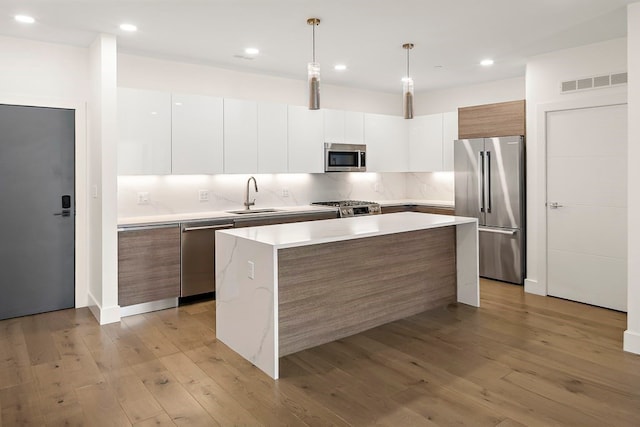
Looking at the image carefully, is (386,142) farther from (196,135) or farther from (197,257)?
(197,257)

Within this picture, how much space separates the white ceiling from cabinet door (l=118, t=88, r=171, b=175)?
1.68 ft

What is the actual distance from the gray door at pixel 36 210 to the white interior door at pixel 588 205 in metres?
5.02

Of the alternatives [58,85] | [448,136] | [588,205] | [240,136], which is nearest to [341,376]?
[240,136]

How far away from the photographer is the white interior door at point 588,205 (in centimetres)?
431

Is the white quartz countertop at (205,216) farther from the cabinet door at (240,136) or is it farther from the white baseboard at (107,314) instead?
the white baseboard at (107,314)

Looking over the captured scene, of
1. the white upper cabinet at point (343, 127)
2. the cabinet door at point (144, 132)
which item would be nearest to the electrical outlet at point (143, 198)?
the cabinet door at point (144, 132)

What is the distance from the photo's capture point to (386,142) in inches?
261

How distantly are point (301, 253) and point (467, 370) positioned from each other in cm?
139

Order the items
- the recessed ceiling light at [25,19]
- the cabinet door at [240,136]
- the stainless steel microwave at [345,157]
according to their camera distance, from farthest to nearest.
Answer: the stainless steel microwave at [345,157] < the cabinet door at [240,136] < the recessed ceiling light at [25,19]

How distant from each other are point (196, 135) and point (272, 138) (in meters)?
0.97

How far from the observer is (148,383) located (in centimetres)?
286

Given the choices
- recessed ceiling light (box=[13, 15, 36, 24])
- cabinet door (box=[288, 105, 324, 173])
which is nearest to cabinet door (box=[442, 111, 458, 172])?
cabinet door (box=[288, 105, 324, 173])

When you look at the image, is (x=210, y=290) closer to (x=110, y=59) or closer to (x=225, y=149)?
(x=225, y=149)

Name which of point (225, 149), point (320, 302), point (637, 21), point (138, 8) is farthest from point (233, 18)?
point (637, 21)
